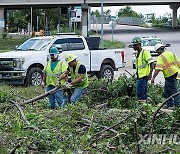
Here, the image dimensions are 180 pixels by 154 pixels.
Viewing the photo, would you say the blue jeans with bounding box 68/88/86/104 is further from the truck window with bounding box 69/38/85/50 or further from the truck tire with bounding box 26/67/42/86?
the truck window with bounding box 69/38/85/50

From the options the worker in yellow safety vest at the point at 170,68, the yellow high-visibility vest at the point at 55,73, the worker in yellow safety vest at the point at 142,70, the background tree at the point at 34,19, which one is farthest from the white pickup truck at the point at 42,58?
the background tree at the point at 34,19

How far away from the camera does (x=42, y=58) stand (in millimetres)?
18328

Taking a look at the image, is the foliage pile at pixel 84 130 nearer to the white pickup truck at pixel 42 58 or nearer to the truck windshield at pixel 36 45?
the white pickup truck at pixel 42 58

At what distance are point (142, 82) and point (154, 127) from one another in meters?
4.27

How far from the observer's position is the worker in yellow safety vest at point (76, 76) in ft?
34.6

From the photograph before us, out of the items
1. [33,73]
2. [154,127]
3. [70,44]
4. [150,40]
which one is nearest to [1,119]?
[154,127]

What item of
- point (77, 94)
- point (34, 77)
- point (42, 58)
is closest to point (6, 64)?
point (34, 77)

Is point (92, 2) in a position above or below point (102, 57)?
above

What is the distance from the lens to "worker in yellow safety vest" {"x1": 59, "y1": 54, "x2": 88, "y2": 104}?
10547mm

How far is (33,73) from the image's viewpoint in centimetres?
1806

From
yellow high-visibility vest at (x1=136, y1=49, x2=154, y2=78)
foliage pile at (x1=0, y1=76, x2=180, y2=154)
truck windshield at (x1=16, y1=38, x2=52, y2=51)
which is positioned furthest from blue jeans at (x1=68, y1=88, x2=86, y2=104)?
truck windshield at (x1=16, y1=38, x2=52, y2=51)

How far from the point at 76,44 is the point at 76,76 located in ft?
28.6

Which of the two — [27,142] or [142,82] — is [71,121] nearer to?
[27,142]

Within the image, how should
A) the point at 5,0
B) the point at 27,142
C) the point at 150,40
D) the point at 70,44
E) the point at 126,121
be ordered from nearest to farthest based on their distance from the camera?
the point at 27,142
the point at 126,121
the point at 70,44
the point at 150,40
the point at 5,0
